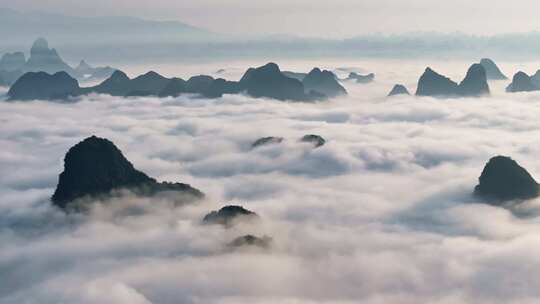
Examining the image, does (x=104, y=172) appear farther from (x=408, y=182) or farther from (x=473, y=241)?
(x=408, y=182)

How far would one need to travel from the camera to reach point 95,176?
108 metres

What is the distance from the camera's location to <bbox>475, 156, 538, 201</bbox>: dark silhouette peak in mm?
115938

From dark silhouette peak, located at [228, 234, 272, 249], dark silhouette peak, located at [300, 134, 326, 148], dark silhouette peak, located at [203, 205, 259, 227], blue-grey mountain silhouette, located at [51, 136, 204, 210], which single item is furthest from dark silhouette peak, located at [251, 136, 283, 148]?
dark silhouette peak, located at [228, 234, 272, 249]

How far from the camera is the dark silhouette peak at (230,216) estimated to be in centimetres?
9900

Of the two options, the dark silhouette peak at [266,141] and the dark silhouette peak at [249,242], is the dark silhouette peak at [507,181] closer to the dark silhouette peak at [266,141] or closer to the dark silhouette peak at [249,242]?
the dark silhouette peak at [249,242]

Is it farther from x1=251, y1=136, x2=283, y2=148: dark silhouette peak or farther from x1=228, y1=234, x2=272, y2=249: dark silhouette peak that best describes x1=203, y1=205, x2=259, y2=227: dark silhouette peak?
x1=251, y1=136, x2=283, y2=148: dark silhouette peak

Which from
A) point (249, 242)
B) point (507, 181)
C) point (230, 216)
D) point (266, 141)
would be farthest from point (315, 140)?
point (249, 242)

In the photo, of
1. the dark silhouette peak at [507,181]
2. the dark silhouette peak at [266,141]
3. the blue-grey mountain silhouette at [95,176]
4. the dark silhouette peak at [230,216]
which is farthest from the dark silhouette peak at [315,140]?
the dark silhouette peak at [230,216]

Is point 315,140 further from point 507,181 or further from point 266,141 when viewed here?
point 507,181

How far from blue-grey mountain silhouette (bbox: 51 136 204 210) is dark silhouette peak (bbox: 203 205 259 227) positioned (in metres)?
16.3

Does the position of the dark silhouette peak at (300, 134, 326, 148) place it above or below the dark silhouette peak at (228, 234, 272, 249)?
above

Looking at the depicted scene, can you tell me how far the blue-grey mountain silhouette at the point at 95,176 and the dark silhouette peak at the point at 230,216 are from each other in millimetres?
16291

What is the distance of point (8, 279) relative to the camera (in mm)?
87188

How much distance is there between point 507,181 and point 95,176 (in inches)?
3353
